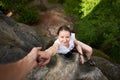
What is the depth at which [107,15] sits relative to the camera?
35.6 feet

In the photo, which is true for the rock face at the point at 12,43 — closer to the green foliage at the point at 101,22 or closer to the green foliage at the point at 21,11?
the green foliage at the point at 101,22

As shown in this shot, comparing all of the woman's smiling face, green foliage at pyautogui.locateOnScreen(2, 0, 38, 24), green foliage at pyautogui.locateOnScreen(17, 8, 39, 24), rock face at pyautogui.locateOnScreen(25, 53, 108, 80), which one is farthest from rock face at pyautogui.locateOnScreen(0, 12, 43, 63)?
green foliage at pyautogui.locateOnScreen(17, 8, 39, 24)

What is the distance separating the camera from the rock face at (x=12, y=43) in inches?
199

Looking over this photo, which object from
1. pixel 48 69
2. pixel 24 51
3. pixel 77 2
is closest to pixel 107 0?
pixel 77 2

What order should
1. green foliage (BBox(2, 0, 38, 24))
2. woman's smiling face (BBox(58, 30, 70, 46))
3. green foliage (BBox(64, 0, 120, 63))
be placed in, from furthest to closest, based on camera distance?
green foliage (BBox(2, 0, 38, 24)), green foliage (BBox(64, 0, 120, 63)), woman's smiling face (BBox(58, 30, 70, 46))

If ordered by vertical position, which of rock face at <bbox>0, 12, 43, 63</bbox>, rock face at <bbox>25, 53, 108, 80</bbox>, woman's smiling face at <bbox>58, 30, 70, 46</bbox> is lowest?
rock face at <bbox>25, 53, 108, 80</bbox>

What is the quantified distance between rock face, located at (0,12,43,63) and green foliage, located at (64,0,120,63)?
14.3 feet

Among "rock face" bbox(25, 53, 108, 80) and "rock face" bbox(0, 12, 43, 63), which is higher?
"rock face" bbox(0, 12, 43, 63)

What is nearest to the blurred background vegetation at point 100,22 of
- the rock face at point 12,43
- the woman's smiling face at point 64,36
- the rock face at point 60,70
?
the rock face at point 12,43

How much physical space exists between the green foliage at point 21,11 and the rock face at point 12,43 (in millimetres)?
8087

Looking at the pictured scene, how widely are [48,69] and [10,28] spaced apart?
241cm

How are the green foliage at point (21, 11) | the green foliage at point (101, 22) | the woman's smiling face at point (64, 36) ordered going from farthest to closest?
the green foliage at point (21, 11) → the green foliage at point (101, 22) → the woman's smiling face at point (64, 36)

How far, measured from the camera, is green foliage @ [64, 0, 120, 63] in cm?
1073

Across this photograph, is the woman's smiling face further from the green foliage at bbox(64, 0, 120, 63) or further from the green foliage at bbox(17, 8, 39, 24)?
the green foliage at bbox(17, 8, 39, 24)
